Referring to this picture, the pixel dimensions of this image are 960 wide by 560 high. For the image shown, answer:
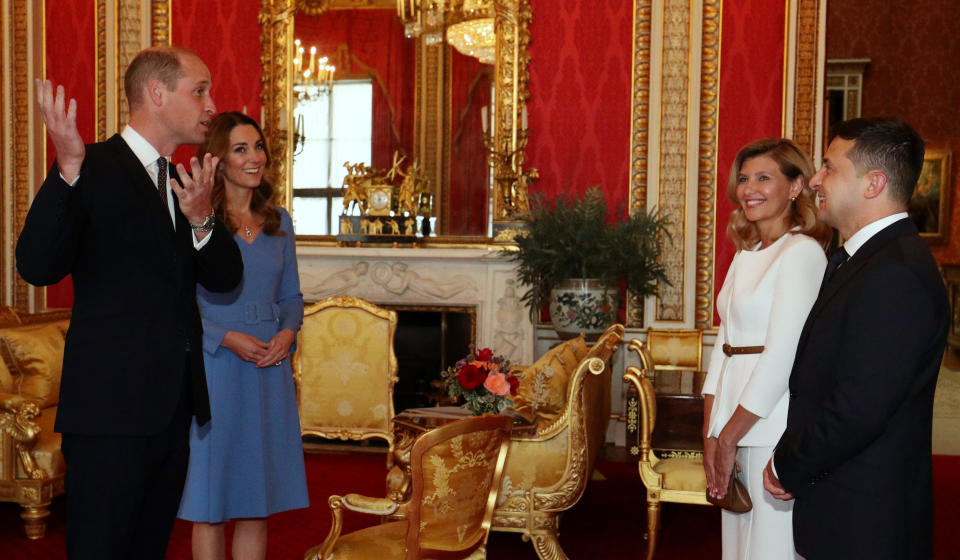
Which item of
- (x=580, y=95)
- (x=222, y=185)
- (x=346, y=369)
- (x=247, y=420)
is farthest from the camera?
(x=580, y=95)

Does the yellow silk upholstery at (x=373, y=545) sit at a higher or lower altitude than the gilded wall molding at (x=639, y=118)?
lower

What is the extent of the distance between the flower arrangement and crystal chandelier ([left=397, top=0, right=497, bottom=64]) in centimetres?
356

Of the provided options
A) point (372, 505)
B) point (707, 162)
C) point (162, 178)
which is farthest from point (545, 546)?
point (707, 162)

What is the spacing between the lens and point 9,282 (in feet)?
23.8

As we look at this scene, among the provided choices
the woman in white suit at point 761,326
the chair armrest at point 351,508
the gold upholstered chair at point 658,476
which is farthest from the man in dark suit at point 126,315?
the gold upholstered chair at point 658,476

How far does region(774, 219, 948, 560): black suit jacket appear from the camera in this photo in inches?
70.3

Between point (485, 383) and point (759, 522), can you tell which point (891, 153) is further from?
point (485, 383)

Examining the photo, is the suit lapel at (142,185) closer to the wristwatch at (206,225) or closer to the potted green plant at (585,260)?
the wristwatch at (206,225)

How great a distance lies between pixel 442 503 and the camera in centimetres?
239

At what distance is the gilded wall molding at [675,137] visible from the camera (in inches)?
252

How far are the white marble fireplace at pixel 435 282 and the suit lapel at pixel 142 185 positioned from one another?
14.0 ft

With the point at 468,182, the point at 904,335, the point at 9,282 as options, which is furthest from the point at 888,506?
the point at 9,282

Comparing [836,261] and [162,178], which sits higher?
[162,178]

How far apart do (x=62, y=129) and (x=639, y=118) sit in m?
5.22
